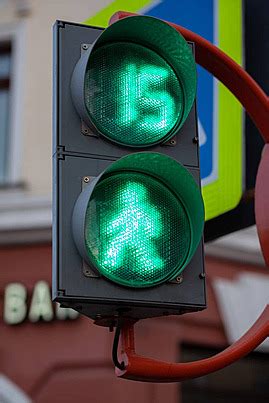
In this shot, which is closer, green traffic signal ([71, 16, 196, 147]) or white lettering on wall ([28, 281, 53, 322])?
green traffic signal ([71, 16, 196, 147])

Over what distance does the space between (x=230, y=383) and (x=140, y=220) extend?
18.3ft

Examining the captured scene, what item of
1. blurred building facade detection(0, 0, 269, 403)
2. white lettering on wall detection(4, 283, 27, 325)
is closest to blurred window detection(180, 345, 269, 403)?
blurred building facade detection(0, 0, 269, 403)

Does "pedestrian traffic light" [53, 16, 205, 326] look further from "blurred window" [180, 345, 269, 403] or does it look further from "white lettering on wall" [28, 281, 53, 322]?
"white lettering on wall" [28, 281, 53, 322]

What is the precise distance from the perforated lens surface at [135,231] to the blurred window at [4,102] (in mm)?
6107

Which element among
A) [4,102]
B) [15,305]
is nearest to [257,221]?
[15,305]

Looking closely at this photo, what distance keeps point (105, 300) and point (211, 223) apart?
1272 mm

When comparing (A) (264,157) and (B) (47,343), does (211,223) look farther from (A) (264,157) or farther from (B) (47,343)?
(B) (47,343)

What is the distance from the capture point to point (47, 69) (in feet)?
27.1

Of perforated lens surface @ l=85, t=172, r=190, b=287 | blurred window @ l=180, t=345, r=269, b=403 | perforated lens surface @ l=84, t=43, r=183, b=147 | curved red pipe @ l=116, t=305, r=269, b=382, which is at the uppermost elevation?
perforated lens surface @ l=84, t=43, r=183, b=147

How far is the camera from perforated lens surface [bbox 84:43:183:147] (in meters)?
2.22

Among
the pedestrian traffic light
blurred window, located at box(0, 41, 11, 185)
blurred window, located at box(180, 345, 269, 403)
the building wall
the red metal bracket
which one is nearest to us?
the pedestrian traffic light

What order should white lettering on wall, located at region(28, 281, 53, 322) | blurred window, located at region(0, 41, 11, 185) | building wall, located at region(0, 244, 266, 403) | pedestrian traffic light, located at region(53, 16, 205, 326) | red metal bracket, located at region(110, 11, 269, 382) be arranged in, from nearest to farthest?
pedestrian traffic light, located at region(53, 16, 205, 326)
red metal bracket, located at region(110, 11, 269, 382)
building wall, located at region(0, 244, 266, 403)
white lettering on wall, located at region(28, 281, 53, 322)
blurred window, located at region(0, 41, 11, 185)

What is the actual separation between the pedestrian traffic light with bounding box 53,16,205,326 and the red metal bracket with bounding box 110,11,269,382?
0.11 meters

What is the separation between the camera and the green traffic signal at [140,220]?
2.07 meters
